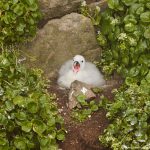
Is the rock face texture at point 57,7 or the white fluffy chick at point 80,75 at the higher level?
the rock face texture at point 57,7

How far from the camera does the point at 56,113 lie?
4.93m

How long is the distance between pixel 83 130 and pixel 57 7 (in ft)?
4.75

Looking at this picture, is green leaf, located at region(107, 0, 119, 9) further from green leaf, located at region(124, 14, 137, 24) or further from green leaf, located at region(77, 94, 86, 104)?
green leaf, located at region(77, 94, 86, 104)

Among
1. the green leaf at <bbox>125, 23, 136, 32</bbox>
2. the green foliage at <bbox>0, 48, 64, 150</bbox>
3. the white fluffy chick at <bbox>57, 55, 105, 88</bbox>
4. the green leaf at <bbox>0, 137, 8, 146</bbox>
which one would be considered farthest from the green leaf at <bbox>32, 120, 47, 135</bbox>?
the green leaf at <bbox>125, 23, 136, 32</bbox>

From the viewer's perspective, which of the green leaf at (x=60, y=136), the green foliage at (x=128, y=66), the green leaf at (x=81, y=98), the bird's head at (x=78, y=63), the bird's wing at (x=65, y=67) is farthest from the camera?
the bird's wing at (x=65, y=67)

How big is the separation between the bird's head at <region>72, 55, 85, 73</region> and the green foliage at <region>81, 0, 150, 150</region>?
237 mm

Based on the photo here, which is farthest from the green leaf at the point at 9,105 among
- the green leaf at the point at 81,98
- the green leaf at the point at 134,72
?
the green leaf at the point at 134,72

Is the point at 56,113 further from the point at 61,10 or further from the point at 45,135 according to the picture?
the point at 61,10

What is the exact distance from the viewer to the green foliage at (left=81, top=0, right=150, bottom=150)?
473cm

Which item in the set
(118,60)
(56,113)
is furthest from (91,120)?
(118,60)

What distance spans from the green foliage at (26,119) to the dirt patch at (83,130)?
5.0 inches

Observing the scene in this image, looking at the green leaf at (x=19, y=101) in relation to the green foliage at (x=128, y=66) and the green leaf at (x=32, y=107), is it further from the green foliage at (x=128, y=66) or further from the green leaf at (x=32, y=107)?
the green foliage at (x=128, y=66)

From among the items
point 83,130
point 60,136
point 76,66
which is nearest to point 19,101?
point 60,136

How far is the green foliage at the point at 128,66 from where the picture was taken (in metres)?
4.73
